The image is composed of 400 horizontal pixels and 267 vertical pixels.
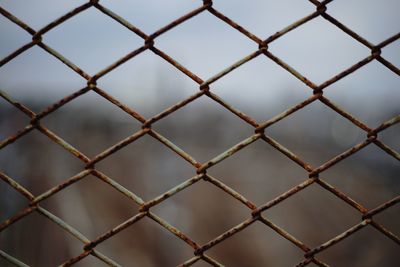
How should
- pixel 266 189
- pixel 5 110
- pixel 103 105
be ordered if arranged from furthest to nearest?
pixel 103 105
pixel 266 189
pixel 5 110

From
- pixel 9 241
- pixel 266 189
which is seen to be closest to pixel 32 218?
pixel 9 241

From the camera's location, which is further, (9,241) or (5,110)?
(5,110)

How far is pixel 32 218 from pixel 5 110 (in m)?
4.57

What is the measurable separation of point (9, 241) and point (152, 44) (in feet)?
22.6

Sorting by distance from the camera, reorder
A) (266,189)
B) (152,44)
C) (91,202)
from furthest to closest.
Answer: (266,189)
(91,202)
(152,44)

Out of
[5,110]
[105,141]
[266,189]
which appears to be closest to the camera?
[5,110]

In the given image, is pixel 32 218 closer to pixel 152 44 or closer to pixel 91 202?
pixel 91 202

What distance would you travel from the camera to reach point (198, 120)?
642 inches

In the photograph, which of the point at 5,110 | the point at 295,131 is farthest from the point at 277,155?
the point at 5,110

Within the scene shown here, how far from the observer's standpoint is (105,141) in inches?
528

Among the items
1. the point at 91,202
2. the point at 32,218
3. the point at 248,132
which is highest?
the point at 248,132

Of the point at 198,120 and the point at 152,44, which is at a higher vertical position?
the point at 198,120

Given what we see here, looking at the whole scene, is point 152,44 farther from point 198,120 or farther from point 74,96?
point 198,120

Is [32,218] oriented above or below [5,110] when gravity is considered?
below
